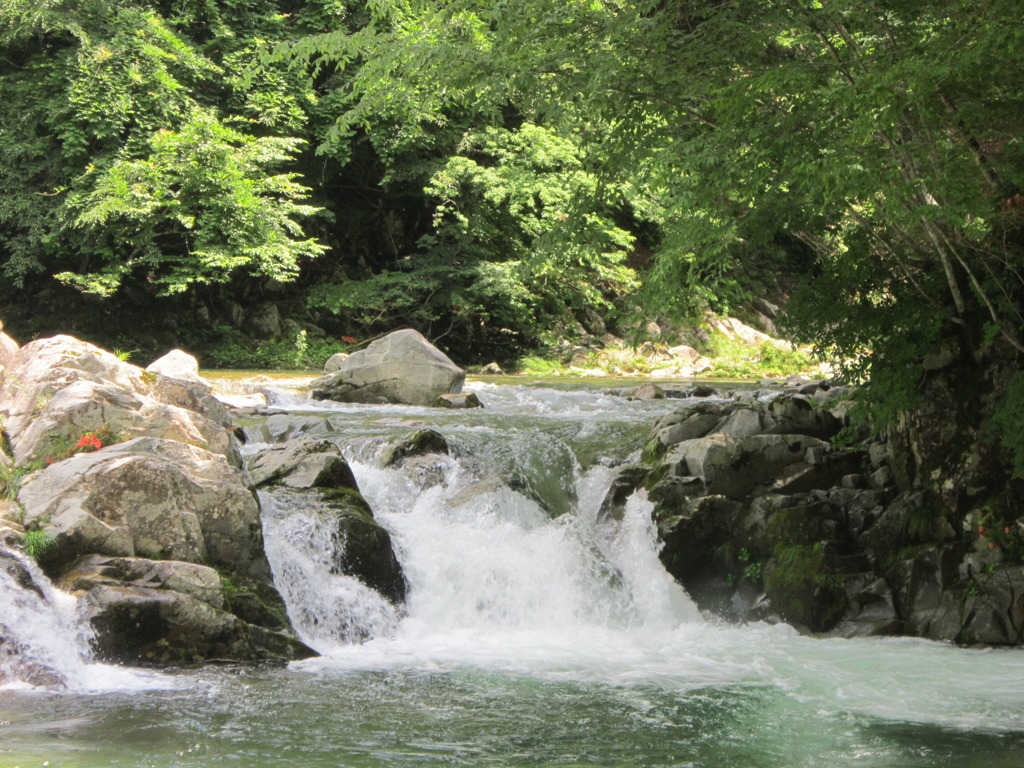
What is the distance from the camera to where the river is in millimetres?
4703

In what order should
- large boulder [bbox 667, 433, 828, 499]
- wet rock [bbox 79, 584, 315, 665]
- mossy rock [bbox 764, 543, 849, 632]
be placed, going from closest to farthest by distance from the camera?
wet rock [bbox 79, 584, 315, 665]
mossy rock [bbox 764, 543, 849, 632]
large boulder [bbox 667, 433, 828, 499]

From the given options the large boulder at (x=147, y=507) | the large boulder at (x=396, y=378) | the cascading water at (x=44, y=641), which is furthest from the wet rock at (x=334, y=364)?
the cascading water at (x=44, y=641)

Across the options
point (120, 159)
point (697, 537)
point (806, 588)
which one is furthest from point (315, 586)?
point (120, 159)

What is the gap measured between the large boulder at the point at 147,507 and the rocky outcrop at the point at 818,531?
3818 mm

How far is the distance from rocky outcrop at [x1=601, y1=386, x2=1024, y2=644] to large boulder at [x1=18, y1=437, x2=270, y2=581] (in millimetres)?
3818

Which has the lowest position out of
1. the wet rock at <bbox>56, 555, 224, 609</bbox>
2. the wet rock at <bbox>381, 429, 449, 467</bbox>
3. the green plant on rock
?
the wet rock at <bbox>56, 555, 224, 609</bbox>

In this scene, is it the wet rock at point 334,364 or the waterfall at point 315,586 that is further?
the wet rock at point 334,364

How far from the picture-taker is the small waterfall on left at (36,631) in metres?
5.50

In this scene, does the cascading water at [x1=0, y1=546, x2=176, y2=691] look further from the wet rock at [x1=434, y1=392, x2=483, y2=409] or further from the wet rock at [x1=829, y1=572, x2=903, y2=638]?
the wet rock at [x1=434, y1=392, x2=483, y2=409]

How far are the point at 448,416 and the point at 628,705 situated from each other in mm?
7090

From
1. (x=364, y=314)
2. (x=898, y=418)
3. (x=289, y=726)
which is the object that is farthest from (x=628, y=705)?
(x=364, y=314)

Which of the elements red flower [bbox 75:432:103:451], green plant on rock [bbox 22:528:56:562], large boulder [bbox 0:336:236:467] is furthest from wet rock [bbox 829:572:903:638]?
red flower [bbox 75:432:103:451]

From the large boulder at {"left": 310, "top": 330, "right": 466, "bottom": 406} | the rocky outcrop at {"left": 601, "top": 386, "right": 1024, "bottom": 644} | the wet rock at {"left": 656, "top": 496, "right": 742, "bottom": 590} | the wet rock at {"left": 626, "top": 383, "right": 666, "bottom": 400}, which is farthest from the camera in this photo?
the wet rock at {"left": 626, "top": 383, "right": 666, "bottom": 400}

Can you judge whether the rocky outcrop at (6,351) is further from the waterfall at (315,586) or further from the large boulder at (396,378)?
the large boulder at (396,378)
